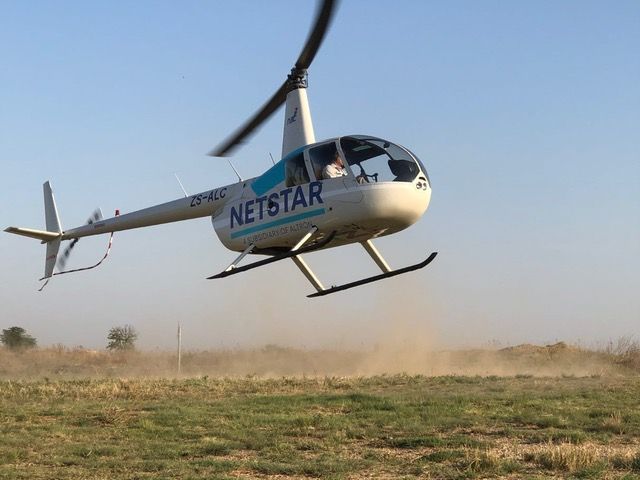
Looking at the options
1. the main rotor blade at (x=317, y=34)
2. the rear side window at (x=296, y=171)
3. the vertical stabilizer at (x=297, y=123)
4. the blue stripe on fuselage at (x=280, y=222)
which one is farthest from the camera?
the vertical stabilizer at (x=297, y=123)

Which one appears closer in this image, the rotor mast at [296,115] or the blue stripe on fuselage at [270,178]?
the blue stripe on fuselage at [270,178]

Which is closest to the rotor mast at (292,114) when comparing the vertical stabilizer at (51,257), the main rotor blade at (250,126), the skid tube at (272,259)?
the main rotor blade at (250,126)

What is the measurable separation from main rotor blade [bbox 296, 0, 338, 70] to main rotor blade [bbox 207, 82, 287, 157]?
1267 mm

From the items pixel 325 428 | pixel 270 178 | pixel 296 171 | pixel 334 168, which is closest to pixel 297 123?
pixel 270 178

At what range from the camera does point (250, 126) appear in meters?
16.1

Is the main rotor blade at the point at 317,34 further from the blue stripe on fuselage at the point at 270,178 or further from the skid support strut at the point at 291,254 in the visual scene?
the skid support strut at the point at 291,254

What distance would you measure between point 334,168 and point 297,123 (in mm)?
2092

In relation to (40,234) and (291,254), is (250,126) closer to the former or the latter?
(291,254)

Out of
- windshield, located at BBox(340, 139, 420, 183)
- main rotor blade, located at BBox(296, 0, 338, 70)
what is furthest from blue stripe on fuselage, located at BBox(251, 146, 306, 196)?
main rotor blade, located at BBox(296, 0, 338, 70)

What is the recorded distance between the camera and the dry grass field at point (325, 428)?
10.4 m

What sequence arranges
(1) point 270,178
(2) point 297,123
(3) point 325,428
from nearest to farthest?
(3) point 325,428 < (1) point 270,178 < (2) point 297,123

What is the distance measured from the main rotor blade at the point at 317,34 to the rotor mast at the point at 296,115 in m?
0.31

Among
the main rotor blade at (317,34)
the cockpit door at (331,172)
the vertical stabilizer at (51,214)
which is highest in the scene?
the main rotor blade at (317,34)

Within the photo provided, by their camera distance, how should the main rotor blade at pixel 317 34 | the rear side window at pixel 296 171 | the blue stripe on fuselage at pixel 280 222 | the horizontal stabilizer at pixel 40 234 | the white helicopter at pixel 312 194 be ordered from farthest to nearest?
the horizontal stabilizer at pixel 40 234, the rear side window at pixel 296 171, the blue stripe on fuselage at pixel 280 222, the white helicopter at pixel 312 194, the main rotor blade at pixel 317 34
